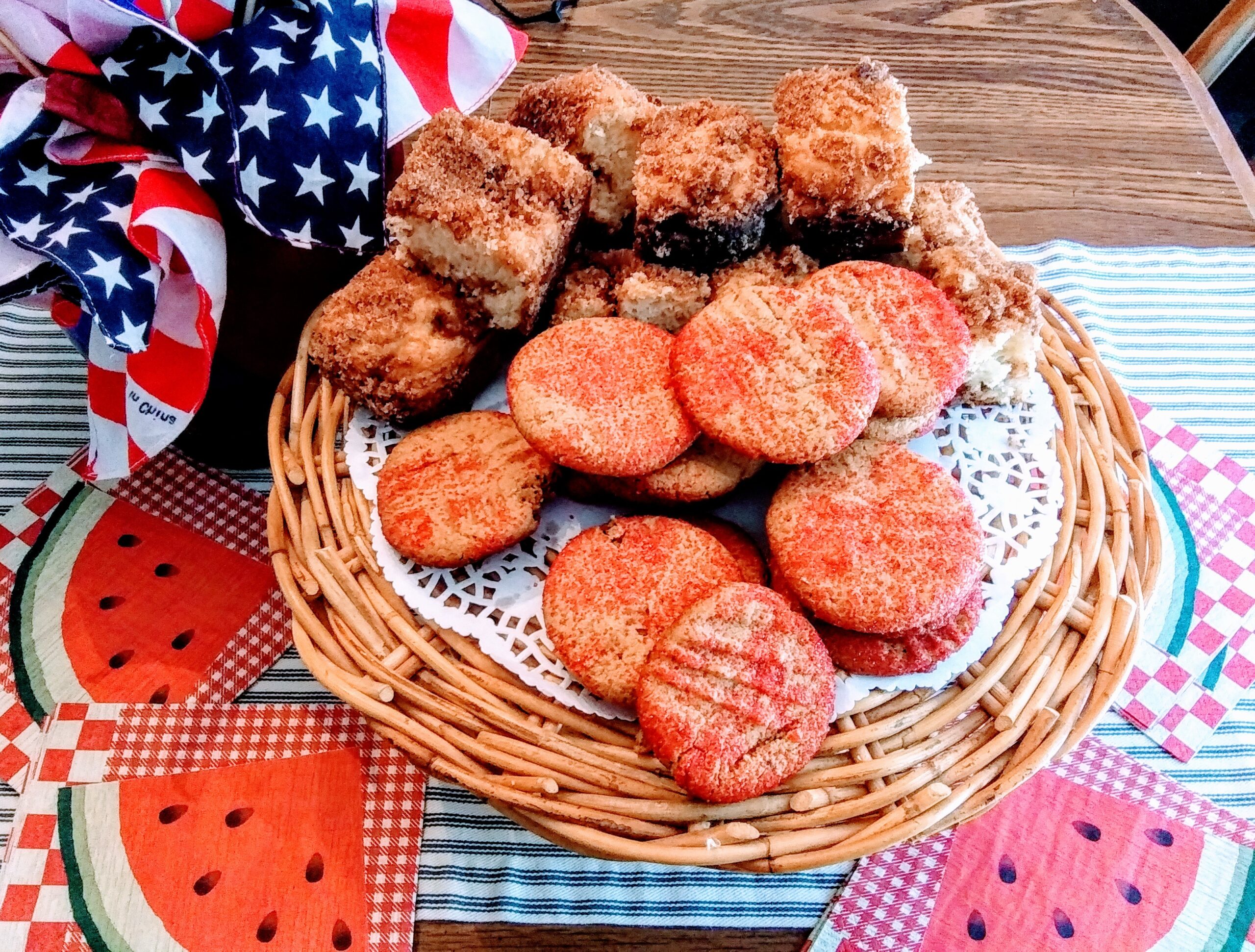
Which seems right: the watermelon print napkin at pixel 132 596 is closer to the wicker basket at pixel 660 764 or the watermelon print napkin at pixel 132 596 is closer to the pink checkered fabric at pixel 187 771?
the pink checkered fabric at pixel 187 771

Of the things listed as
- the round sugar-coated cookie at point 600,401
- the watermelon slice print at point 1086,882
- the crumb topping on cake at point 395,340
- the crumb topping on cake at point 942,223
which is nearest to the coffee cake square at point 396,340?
the crumb topping on cake at point 395,340

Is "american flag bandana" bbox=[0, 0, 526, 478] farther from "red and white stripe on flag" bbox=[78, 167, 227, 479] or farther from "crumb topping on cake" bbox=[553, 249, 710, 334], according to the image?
"crumb topping on cake" bbox=[553, 249, 710, 334]

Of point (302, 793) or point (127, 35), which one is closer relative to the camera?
point (127, 35)

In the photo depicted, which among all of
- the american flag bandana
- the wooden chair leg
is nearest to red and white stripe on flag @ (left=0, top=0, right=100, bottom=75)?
the american flag bandana

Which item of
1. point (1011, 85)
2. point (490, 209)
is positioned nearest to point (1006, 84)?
point (1011, 85)

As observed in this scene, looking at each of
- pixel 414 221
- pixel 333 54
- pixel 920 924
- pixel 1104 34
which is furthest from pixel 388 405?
pixel 1104 34

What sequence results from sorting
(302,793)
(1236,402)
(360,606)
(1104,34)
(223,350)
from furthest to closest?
(1104,34) < (1236,402) < (223,350) < (302,793) < (360,606)

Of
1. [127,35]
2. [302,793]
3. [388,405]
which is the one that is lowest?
[302,793]

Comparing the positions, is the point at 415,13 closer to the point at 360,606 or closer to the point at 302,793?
the point at 360,606
